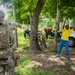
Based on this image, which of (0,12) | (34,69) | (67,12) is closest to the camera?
(0,12)

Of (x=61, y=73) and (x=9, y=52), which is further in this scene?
(x=61, y=73)

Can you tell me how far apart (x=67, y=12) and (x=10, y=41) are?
69.2ft

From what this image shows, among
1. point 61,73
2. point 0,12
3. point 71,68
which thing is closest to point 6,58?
point 0,12

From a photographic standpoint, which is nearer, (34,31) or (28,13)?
(34,31)

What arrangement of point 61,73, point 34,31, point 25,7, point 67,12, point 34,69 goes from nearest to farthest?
point 61,73
point 34,69
point 34,31
point 25,7
point 67,12

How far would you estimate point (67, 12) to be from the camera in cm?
2523

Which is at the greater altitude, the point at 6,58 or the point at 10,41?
the point at 10,41

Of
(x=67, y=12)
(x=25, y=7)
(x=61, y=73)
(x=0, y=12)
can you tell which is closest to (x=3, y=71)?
(x=0, y=12)

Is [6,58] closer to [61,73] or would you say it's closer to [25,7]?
[61,73]

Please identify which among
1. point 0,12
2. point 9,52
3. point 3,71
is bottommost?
point 3,71

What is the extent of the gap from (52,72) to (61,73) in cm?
34

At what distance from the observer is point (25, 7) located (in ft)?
51.9

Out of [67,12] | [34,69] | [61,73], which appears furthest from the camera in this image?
[67,12]

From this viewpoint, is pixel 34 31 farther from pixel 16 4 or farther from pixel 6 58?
pixel 6 58
